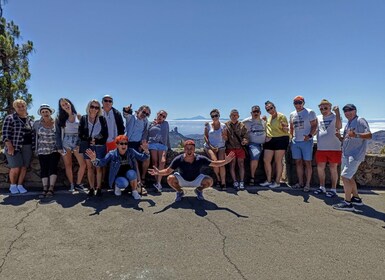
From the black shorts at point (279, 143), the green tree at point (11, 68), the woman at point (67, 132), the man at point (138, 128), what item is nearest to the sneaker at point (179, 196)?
the man at point (138, 128)

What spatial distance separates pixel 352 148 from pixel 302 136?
147cm

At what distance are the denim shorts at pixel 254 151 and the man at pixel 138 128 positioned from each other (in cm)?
265

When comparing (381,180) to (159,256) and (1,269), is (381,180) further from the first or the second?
(1,269)

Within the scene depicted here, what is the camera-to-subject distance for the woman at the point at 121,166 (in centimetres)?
598

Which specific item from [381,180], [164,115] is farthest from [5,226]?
[381,180]

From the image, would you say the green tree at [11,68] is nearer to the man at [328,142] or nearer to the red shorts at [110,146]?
the red shorts at [110,146]

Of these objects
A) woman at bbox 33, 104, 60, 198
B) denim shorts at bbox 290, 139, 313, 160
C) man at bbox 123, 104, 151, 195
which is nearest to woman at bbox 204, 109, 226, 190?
man at bbox 123, 104, 151, 195

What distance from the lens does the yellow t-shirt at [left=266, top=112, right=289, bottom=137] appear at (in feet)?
23.6

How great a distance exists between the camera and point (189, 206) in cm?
554

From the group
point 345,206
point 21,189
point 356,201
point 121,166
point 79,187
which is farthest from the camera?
point 79,187

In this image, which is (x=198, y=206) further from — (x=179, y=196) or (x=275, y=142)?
(x=275, y=142)

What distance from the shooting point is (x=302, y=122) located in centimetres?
699

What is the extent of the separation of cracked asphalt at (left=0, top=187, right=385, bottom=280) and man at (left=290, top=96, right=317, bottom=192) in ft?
3.69

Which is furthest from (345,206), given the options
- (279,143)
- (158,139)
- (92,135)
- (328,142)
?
(92,135)
